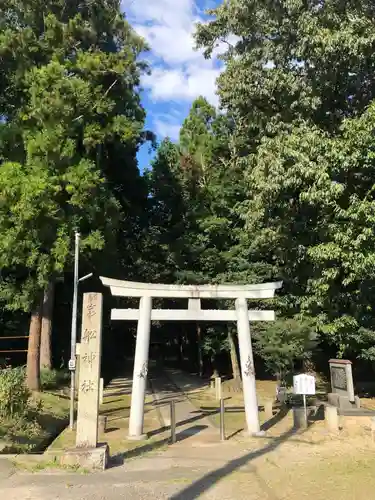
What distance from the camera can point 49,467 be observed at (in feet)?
25.3

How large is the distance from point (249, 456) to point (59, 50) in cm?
1662

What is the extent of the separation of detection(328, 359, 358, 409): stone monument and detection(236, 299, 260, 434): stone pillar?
3.99 meters

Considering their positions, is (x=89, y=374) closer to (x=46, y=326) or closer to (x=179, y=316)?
(x=179, y=316)

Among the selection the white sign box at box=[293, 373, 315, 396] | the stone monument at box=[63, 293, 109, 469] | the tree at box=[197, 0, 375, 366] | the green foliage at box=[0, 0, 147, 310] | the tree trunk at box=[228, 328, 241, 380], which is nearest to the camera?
the stone monument at box=[63, 293, 109, 469]

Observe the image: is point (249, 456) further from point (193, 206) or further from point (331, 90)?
point (193, 206)

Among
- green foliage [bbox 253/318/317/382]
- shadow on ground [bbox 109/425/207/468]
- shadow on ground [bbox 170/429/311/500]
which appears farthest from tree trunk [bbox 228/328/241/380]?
shadow on ground [bbox 170/429/311/500]

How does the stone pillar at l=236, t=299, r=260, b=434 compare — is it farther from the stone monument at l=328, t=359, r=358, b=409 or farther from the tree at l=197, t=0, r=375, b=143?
the tree at l=197, t=0, r=375, b=143

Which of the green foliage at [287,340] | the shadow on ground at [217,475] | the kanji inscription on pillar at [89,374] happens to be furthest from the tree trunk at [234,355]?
the kanji inscription on pillar at [89,374]

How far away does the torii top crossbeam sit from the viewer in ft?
38.7

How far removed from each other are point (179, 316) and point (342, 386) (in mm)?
6218

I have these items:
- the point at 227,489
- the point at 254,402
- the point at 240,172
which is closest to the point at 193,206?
the point at 240,172

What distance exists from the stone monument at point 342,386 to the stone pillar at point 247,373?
3.99m

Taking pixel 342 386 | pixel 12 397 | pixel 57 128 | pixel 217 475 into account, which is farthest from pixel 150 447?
pixel 57 128

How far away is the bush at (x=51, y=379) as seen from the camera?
2038 centimetres
